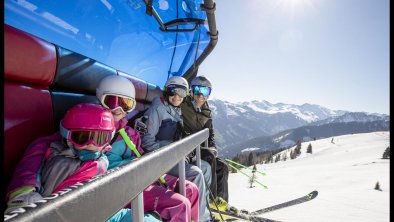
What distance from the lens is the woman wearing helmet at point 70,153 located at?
5.97 ft

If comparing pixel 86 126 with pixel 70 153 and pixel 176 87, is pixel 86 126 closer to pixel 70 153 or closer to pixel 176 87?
pixel 70 153

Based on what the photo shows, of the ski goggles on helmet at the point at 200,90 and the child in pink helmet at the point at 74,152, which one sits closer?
the child in pink helmet at the point at 74,152

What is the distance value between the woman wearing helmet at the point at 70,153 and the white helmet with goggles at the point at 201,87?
254 cm

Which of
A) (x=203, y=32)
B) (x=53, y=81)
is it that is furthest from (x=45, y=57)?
(x=203, y=32)

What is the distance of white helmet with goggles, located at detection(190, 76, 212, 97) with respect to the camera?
4.67m

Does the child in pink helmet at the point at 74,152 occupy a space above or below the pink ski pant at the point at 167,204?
above

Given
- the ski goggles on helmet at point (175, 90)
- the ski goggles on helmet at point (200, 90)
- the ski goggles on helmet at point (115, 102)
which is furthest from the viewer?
the ski goggles on helmet at point (200, 90)

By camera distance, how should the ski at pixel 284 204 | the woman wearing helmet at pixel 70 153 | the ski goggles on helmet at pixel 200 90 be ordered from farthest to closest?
the ski at pixel 284 204, the ski goggles on helmet at pixel 200 90, the woman wearing helmet at pixel 70 153

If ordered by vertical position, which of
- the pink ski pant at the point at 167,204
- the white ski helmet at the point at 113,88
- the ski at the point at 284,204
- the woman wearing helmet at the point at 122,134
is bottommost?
the ski at the point at 284,204

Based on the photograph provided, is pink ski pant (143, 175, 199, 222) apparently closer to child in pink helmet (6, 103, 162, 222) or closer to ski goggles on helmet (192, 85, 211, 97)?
child in pink helmet (6, 103, 162, 222)

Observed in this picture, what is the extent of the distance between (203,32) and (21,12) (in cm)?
375

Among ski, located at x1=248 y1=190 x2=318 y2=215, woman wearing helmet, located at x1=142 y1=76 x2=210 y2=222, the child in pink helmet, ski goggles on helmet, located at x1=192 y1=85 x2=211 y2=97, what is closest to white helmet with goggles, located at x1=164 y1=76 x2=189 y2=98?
woman wearing helmet, located at x1=142 y1=76 x2=210 y2=222

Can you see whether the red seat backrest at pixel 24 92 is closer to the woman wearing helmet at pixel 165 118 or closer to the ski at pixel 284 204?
the woman wearing helmet at pixel 165 118

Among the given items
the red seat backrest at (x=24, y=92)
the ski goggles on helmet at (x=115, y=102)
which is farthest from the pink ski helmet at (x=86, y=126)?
the ski goggles on helmet at (x=115, y=102)
